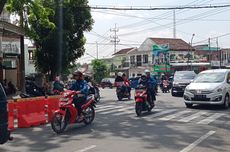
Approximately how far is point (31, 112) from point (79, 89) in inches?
80.3

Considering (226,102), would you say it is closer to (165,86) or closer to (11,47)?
(165,86)

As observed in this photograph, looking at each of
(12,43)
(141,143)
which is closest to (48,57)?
(12,43)

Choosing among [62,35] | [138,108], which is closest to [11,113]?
[138,108]

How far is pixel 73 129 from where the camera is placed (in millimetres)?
10719

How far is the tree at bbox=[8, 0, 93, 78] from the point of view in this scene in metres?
24.0

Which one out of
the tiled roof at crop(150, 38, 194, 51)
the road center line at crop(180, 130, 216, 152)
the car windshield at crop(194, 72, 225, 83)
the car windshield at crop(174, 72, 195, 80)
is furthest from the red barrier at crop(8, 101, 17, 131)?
the tiled roof at crop(150, 38, 194, 51)

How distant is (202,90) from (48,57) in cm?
1377

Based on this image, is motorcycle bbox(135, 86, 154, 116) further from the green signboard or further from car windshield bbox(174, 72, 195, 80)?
the green signboard

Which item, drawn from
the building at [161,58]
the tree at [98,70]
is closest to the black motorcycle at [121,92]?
the building at [161,58]

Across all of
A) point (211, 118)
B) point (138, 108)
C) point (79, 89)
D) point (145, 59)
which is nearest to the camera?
point (79, 89)

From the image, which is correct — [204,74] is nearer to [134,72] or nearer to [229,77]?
[229,77]

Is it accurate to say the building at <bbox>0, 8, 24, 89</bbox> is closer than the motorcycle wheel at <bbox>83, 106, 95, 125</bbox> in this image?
No

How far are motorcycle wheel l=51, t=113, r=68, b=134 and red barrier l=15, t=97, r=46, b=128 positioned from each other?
191cm

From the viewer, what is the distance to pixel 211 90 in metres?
14.9
